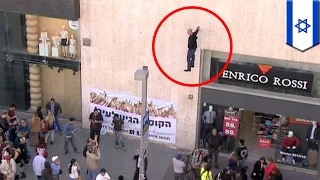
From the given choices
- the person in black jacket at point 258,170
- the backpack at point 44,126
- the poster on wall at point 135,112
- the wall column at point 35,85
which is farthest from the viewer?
the wall column at point 35,85

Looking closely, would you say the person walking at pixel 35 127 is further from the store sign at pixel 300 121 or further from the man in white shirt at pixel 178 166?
the store sign at pixel 300 121

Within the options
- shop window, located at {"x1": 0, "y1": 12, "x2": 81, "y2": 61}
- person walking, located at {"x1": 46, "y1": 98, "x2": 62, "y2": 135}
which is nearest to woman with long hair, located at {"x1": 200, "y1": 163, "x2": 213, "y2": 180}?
person walking, located at {"x1": 46, "y1": 98, "x2": 62, "y2": 135}

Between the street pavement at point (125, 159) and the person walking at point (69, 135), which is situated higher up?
the person walking at point (69, 135)

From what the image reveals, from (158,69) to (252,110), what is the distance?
343 centimetres

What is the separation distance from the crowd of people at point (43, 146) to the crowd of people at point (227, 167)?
1446mm

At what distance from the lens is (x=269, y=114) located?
20938mm

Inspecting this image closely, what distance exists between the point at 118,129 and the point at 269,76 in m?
5.36

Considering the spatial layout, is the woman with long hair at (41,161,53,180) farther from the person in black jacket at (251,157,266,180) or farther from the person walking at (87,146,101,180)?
the person in black jacket at (251,157,266,180)

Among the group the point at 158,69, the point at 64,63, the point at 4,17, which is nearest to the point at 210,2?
the point at 158,69

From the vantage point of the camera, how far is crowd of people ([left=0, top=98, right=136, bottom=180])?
18.2 m

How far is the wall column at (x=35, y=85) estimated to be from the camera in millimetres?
23391

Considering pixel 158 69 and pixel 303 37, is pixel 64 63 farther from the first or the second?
pixel 303 37

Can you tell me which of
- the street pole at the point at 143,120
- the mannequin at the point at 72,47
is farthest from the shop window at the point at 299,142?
the mannequin at the point at 72,47

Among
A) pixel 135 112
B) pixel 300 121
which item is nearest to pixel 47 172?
pixel 135 112
